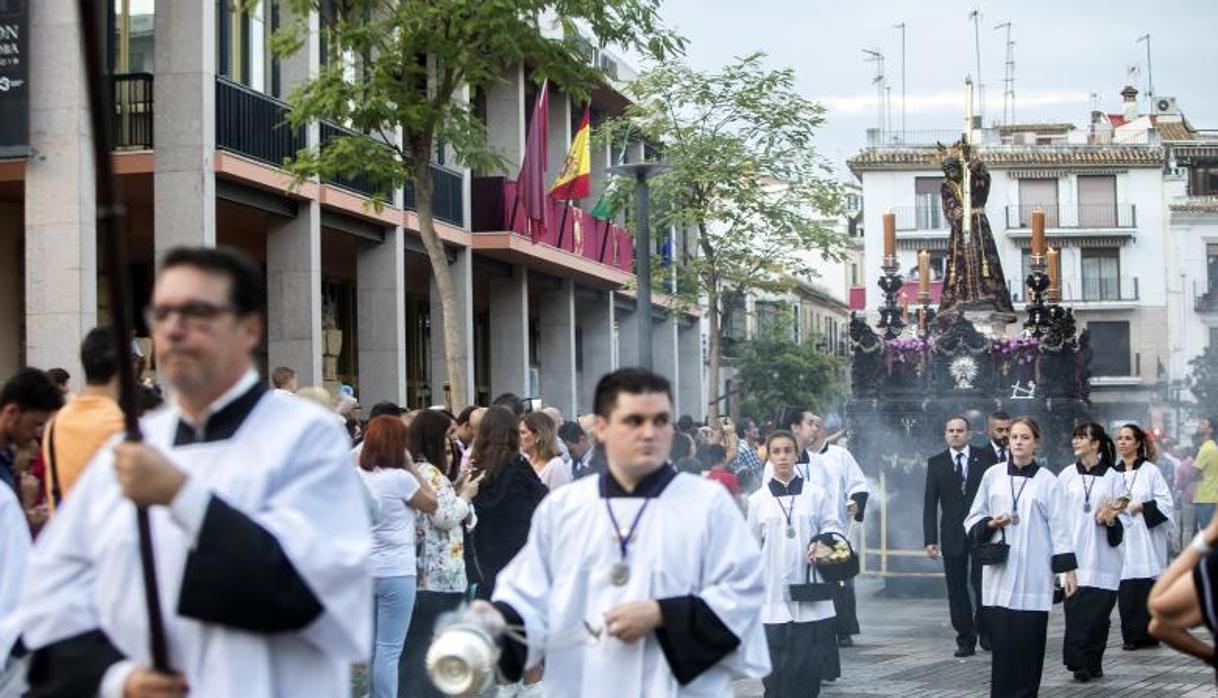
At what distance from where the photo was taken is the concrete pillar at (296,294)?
26406mm

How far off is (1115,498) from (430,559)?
251 inches

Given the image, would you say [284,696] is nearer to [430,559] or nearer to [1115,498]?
[430,559]

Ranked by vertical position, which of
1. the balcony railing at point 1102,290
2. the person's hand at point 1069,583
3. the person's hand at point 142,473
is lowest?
the person's hand at point 1069,583

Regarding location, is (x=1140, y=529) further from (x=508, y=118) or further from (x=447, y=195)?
(x=508, y=118)

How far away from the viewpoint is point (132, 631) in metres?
4.88

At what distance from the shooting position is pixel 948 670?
16234 mm

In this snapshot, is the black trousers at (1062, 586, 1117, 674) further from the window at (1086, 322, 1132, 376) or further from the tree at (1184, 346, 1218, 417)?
the window at (1086, 322, 1132, 376)

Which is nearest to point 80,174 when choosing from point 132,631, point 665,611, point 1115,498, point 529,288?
point 1115,498

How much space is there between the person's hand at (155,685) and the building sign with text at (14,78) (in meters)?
17.4

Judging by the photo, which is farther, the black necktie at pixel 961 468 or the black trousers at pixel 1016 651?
the black necktie at pixel 961 468

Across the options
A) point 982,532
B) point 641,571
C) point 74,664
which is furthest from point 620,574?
point 982,532

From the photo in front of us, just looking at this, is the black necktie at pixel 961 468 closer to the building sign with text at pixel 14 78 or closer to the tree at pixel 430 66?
the tree at pixel 430 66

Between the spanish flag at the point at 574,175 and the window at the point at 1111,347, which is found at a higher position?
the spanish flag at the point at 574,175

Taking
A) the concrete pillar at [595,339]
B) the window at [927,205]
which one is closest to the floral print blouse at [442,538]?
the concrete pillar at [595,339]
